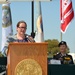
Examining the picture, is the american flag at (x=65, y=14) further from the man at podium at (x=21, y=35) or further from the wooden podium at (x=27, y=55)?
the wooden podium at (x=27, y=55)

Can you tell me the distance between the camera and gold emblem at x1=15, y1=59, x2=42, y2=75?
3646mm

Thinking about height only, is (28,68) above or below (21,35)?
below

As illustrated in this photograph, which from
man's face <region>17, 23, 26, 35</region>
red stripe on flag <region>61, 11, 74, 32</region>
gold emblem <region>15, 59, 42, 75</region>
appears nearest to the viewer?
gold emblem <region>15, 59, 42, 75</region>

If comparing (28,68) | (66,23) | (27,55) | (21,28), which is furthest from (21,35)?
(66,23)

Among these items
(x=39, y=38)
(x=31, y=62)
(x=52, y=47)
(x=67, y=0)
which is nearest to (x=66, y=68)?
(x=31, y=62)

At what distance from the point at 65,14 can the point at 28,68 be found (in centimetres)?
1049

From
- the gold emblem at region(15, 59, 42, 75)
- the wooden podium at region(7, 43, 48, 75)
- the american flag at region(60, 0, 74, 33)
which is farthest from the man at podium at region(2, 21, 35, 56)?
the american flag at region(60, 0, 74, 33)

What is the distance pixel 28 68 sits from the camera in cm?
366

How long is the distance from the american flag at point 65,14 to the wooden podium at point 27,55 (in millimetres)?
10134

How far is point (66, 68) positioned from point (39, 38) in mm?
8186

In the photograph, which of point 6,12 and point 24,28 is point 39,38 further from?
point 24,28

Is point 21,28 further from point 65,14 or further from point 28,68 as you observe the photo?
point 65,14

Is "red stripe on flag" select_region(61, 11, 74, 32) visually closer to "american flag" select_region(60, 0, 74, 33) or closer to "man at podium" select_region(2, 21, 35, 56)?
"american flag" select_region(60, 0, 74, 33)

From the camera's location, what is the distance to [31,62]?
3654 mm
